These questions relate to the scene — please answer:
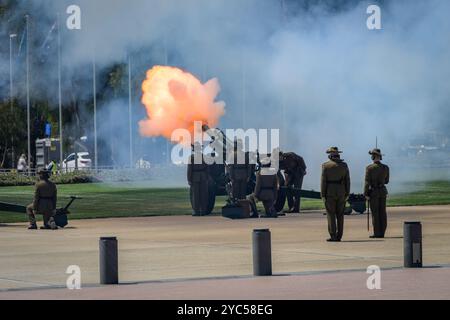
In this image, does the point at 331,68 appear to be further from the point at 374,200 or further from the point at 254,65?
the point at 374,200

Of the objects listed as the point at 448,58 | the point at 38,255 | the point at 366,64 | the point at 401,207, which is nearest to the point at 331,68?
the point at 366,64

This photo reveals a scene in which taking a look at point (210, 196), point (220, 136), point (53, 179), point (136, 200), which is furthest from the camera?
point (53, 179)

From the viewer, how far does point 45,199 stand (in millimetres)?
28266

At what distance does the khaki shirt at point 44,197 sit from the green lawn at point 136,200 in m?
4.08

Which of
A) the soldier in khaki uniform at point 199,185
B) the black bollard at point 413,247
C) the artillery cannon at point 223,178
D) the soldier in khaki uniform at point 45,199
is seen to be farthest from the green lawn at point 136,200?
the black bollard at point 413,247

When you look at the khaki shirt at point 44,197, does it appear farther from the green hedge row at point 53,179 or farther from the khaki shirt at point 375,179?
the green hedge row at point 53,179

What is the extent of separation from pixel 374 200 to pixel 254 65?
66.7 ft

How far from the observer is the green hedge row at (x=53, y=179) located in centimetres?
5920

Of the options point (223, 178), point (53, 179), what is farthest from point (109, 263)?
point (53, 179)

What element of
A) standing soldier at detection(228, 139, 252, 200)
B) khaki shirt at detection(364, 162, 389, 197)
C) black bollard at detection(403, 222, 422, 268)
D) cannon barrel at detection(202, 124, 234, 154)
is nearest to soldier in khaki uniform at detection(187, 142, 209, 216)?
cannon barrel at detection(202, 124, 234, 154)

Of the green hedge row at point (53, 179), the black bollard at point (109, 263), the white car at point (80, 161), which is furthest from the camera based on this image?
the white car at point (80, 161)

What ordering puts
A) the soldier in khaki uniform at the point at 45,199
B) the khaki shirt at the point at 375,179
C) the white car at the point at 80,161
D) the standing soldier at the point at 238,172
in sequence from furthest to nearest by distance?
the white car at the point at 80,161 < the standing soldier at the point at 238,172 < the soldier in khaki uniform at the point at 45,199 < the khaki shirt at the point at 375,179

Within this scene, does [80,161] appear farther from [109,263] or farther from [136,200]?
[109,263]

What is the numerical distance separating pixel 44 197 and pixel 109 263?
38.3 feet
